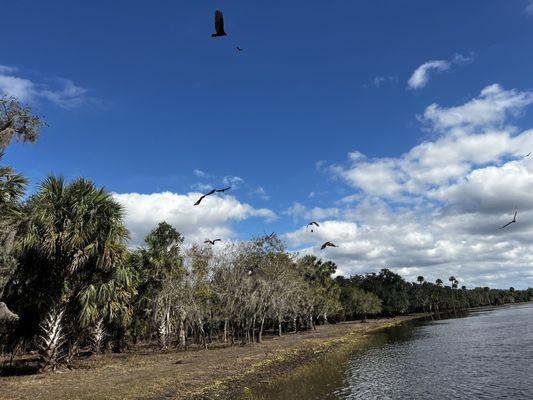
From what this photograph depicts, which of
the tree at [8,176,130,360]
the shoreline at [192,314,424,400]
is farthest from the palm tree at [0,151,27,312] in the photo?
the shoreline at [192,314,424,400]

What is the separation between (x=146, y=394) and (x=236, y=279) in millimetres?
24318

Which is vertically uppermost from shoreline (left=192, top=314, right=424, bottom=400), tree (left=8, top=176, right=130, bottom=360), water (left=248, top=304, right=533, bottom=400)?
tree (left=8, top=176, right=130, bottom=360)

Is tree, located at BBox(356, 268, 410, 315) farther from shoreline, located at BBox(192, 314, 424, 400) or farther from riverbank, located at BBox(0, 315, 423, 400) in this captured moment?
riverbank, located at BBox(0, 315, 423, 400)

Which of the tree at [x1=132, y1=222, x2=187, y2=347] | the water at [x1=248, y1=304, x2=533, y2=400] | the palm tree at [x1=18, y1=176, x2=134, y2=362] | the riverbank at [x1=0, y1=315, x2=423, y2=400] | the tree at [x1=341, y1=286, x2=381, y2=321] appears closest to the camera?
the riverbank at [x1=0, y1=315, x2=423, y2=400]

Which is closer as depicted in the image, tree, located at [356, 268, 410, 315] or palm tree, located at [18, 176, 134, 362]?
palm tree, located at [18, 176, 134, 362]

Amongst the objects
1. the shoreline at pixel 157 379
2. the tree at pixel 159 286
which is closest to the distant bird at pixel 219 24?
the shoreline at pixel 157 379

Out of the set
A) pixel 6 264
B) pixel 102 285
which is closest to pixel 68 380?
pixel 102 285

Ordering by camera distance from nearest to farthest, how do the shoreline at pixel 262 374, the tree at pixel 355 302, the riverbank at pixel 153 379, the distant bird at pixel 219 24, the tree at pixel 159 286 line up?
the distant bird at pixel 219 24
the riverbank at pixel 153 379
the shoreline at pixel 262 374
the tree at pixel 159 286
the tree at pixel 355 302

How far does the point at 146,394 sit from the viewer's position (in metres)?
19.6

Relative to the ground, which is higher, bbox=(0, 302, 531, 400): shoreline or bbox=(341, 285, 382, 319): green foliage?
bbox=(341, 285, 382, 319): green foliage

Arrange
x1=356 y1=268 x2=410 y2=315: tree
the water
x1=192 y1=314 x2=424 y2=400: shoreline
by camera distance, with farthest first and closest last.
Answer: x1=356 y1=268 x2=410 y2=315: tree, the water, x1=192 y1=314 x2=424 y2=400: shoreline

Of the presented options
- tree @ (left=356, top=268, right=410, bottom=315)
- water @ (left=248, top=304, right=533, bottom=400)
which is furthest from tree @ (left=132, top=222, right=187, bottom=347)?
tree @ (left=356, top=268, right=410, bottom=315)

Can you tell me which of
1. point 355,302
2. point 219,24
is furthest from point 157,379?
point 355,302

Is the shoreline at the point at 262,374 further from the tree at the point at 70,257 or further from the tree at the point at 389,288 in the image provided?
the tree at the point at 389,288
